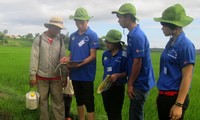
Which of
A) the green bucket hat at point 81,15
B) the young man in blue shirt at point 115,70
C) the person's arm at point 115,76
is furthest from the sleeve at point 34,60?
the person's arm at point 115,76

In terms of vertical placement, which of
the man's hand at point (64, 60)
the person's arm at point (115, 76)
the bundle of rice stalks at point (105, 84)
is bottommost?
the bundle of rice stalks at point (105, 84)

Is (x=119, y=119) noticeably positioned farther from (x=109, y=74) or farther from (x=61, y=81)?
(x=61, y=81)

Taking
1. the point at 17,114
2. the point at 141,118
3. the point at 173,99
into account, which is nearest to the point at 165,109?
the point at 173,99

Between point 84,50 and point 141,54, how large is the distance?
1239 millimetres

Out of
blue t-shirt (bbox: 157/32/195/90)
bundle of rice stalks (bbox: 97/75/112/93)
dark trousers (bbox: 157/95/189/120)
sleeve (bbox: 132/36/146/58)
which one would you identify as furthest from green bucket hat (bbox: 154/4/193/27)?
bundle of rice stalks (bbox: 97/75/112/93)

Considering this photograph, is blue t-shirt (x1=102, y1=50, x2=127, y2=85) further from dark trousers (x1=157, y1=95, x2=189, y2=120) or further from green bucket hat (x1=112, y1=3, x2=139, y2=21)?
dark trousers (x1=157, y1=95, x2=189, y2=120)

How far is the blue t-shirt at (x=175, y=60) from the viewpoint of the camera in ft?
9.44

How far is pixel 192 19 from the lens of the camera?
3.01 metres

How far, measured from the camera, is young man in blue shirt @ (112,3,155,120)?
12.2 ft

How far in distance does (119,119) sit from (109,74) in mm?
640

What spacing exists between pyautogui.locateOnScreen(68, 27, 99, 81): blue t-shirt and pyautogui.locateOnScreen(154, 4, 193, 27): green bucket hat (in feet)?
5.57

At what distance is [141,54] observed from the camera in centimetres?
366

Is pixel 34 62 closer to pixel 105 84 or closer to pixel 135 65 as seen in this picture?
pixel 105 84

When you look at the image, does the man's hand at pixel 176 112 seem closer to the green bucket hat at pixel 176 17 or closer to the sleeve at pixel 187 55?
the sleeve at pixel 187 55
